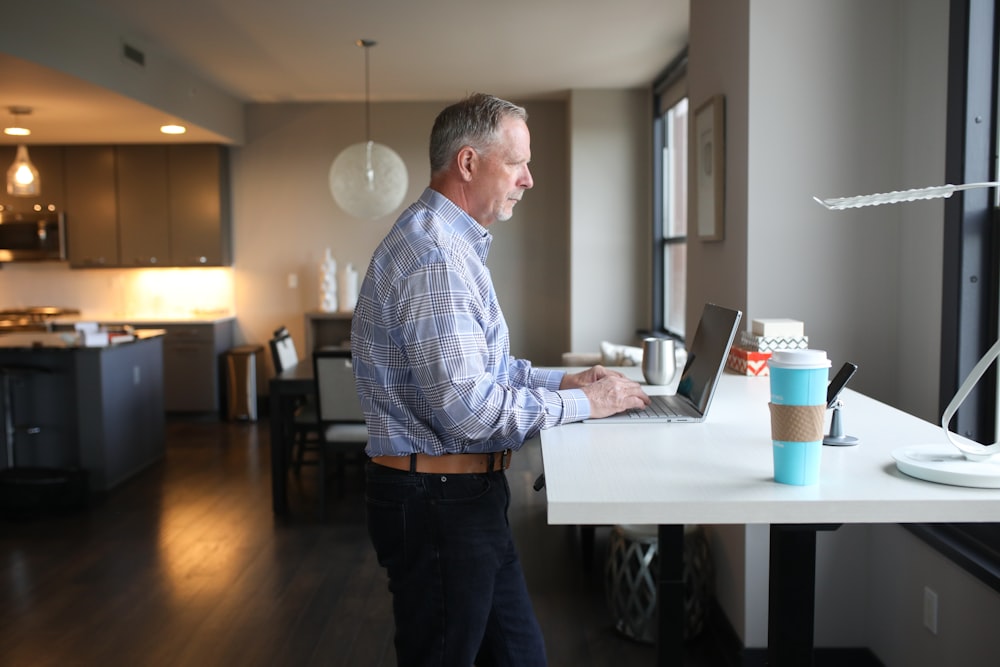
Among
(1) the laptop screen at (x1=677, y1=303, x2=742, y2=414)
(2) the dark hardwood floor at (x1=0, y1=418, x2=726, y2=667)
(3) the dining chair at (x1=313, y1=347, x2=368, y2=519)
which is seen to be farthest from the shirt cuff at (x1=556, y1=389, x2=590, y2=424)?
(3) the dining chair at (x1=313, y1=347, x2=368, y2=519)

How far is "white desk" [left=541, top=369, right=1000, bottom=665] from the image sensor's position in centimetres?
132

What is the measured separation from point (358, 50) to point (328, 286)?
2.39 metres

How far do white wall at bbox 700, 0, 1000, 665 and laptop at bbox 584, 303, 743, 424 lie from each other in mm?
805

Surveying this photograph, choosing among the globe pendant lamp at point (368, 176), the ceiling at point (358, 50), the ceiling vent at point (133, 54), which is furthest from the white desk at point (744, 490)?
the globe pendant lamp at point (368, 176)

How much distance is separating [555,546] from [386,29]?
3.29 m

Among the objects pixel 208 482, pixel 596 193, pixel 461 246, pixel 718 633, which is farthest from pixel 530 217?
pixel 461 246

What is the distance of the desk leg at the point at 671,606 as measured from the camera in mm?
1877

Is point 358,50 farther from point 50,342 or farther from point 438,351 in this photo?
point 438,351

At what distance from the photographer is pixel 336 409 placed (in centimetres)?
479

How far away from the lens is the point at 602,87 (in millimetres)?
7566

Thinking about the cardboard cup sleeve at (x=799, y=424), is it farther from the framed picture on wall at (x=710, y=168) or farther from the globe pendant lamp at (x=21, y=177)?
the globe pendant lamp at (x=21, y=177)

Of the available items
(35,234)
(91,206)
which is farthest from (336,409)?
(35,234)

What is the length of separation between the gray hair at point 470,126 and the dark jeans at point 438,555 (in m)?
0.65

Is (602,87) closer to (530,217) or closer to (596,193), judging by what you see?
(596,193)
